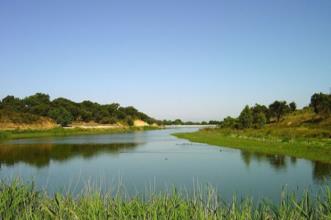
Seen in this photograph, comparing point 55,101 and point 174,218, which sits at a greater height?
point 55,101

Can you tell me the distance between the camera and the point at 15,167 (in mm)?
25797

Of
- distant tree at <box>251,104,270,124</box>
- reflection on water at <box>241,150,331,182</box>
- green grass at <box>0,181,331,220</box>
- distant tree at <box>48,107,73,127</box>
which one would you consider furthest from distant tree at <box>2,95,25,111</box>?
green grass at <box>0,181,331,220</box>

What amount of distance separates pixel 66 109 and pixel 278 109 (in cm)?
7347

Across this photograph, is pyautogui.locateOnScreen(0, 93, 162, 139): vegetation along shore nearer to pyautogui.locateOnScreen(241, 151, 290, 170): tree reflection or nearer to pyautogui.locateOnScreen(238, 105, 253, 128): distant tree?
pyautogui.locateOnScreen(238, 105, 253, 128): distant tree

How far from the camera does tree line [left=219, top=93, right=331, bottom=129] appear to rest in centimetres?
5927

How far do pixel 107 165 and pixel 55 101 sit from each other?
11065 cm

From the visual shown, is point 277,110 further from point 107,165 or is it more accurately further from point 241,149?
point 107,165

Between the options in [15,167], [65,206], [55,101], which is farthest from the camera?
[55,101]

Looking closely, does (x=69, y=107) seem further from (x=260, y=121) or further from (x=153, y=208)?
(x=153, y=208)

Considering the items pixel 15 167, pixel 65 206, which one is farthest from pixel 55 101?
pixel 65 206

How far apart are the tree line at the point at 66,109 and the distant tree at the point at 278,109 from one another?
59.8 metres

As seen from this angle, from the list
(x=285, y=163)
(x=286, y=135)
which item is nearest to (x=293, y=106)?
(x=286, y=135)

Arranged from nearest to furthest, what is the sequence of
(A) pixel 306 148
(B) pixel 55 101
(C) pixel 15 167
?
(C) pixel 15 167, (A) pixel 306 148, (B) pixel 55 101

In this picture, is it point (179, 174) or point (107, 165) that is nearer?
point (179, 174)
